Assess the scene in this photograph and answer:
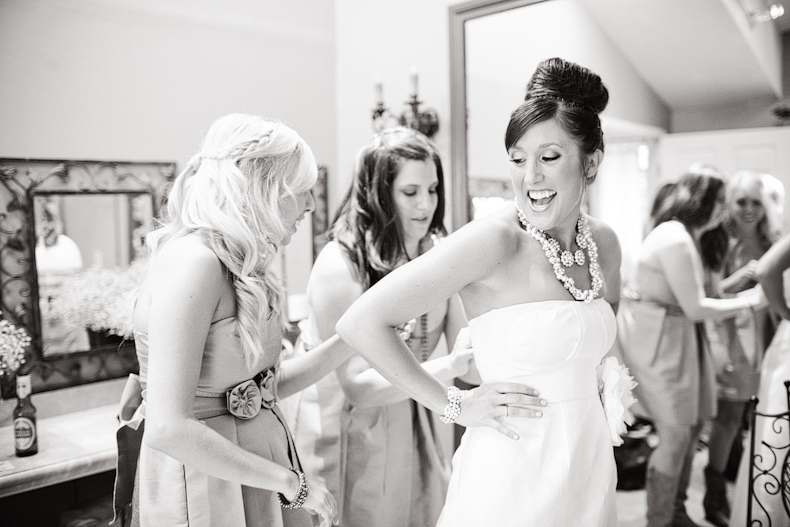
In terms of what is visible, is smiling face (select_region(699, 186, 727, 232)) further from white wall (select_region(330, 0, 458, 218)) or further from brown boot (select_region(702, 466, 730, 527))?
white wall (select_region(330, 0, 458, 218))

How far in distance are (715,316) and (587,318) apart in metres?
0.86

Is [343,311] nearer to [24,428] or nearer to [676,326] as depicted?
[676,326]

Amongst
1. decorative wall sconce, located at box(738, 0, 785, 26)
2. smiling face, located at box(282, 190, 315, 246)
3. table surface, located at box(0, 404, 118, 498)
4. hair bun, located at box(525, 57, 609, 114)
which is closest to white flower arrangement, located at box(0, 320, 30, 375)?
table surface, located at box(0, 404, 118, 498)

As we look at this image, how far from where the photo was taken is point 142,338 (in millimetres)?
1322

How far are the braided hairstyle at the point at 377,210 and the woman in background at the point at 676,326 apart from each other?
2.49ft

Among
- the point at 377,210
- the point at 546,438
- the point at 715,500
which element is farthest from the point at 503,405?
the point at 715,500

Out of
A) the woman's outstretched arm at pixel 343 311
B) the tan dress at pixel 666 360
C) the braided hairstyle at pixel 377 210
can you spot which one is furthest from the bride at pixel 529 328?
the tan dress at pixel 666 360

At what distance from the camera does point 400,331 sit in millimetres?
1743

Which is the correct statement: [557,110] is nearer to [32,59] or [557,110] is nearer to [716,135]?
[716,135]

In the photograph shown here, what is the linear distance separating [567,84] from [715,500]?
144 centimetres

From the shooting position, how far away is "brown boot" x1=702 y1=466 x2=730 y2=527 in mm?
1957

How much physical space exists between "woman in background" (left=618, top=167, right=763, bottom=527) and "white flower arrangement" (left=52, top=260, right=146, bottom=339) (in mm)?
1851

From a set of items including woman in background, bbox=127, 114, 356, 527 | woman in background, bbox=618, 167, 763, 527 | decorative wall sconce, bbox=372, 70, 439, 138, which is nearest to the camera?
woman in background, bbox=127, 114, 356, 527

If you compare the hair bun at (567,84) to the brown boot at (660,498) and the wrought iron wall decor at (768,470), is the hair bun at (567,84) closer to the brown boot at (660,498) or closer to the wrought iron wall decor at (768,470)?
the wrought iron wall decor at (768,470)
